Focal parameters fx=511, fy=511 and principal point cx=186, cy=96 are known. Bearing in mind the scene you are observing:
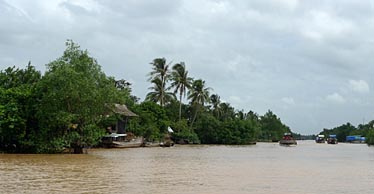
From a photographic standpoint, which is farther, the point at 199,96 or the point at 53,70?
the point at 199,96

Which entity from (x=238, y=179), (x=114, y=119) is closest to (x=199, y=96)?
(x=114, y=119)

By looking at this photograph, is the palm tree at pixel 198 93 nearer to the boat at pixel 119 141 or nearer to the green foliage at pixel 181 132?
the green foliage at pixel 181 132

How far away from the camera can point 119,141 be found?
55531mm

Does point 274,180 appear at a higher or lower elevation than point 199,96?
lower

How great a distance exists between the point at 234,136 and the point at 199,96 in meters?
11.8

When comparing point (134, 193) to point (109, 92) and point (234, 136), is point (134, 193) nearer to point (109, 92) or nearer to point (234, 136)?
point (109, 92)

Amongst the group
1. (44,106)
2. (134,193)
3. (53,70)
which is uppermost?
(53,70)

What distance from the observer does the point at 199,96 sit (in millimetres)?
78562

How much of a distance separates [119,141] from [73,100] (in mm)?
20043

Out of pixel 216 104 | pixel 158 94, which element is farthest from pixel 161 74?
pixel 216 104

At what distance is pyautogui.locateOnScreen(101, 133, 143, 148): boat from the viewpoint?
53.4 meters

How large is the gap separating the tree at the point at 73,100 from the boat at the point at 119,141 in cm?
1499

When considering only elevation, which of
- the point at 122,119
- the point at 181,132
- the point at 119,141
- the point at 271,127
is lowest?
the point at 119,141

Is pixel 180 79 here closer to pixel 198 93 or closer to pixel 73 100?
pixel 198 93
